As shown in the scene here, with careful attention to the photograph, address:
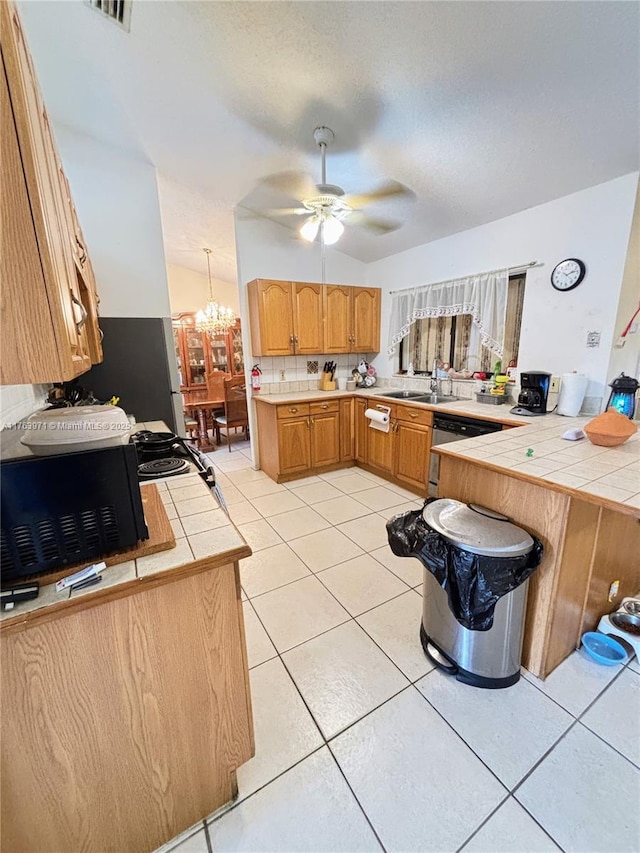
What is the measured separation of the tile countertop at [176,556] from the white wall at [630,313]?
275 centimetres

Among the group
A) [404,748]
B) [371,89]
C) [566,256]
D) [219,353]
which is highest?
[371,89]

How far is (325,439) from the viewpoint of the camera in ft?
12.3

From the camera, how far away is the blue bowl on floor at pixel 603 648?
1.52m

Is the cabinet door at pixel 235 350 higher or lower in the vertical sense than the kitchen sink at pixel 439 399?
higher

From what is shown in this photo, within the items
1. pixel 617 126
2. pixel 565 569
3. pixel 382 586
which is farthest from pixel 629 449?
pixel 617 126

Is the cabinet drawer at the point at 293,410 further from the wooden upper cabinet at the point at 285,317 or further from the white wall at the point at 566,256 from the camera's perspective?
the white wall at the point at 566,256

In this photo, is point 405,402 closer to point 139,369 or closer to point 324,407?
point 324,407

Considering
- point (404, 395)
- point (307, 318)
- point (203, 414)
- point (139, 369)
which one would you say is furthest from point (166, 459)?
point (203, 414)

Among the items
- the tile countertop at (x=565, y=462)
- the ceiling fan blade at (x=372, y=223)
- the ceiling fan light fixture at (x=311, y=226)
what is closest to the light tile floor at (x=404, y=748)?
the tile countertop at (x=565, y=462)

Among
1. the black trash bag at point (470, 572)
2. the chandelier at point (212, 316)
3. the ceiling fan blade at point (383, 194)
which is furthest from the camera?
the chandelier at point (212, 316)

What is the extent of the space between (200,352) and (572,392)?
18.9 ft

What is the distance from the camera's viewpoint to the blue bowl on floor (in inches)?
60.0

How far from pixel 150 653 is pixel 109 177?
3606 mm

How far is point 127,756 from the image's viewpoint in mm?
892
